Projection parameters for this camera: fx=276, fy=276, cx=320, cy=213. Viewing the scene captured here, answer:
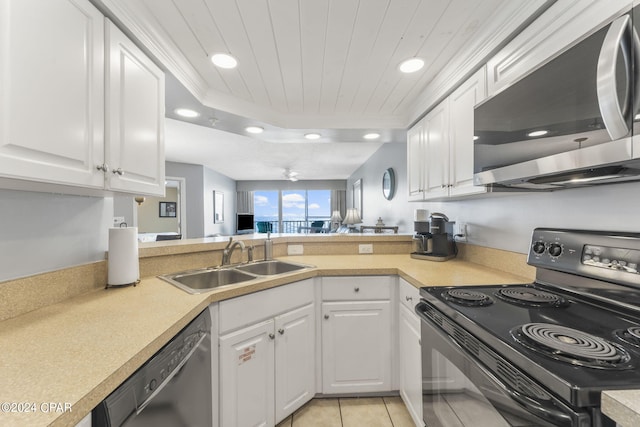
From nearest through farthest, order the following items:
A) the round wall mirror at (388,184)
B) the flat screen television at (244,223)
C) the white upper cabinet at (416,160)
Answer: the white upper cabinet at (416,160), the round wall mirror at (388,184), the flat screen television at (244,223)

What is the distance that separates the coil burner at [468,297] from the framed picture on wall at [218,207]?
639 centimetres

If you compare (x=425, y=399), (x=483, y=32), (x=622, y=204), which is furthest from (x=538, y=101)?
(x=425, y=399)

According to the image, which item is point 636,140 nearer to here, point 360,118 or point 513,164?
point 513,164

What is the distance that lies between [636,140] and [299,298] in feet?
5.03

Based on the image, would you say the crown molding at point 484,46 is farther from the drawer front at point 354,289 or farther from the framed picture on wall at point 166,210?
the framed picture on wall at point 166,210

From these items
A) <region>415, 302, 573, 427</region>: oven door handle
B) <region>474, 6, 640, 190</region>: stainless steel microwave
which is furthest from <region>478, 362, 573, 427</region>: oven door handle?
<region>474, 6, 640, 190</region>: stainless steel microwave

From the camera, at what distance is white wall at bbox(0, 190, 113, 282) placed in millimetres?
1018

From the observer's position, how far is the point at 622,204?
3.46 ft

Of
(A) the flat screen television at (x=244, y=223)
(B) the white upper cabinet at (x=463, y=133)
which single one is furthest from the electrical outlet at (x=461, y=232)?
(A) the flat screen television at (x=244, y=223)

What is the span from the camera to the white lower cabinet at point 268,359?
1342 mm

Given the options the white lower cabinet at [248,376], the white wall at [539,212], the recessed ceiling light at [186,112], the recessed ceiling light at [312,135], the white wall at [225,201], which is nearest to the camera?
the white wall at [539,212]

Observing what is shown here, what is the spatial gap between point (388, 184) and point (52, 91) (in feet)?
11.8

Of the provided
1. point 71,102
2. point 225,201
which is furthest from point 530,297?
point 225,201

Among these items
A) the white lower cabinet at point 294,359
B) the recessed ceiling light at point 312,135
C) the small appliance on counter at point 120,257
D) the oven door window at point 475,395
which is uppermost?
Answer: the recessed ceiling light at point 312,135
